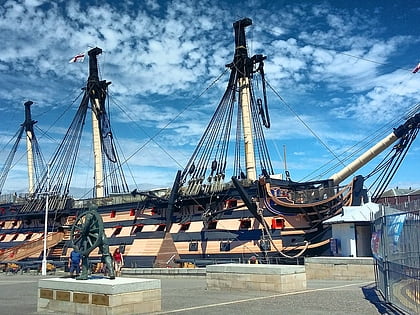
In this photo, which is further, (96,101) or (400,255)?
(96,101)

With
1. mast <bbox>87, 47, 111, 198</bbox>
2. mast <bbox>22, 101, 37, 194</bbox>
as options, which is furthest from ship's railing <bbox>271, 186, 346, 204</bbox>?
mast <bbox>22, 101, 37, 194</bbox>

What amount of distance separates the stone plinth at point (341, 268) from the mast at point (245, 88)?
12581 mm

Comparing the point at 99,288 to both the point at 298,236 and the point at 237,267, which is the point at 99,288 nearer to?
the point at 237,267

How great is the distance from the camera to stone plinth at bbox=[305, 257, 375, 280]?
18.0 metres

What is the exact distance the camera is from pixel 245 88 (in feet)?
111

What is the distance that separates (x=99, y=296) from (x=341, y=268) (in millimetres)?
11161

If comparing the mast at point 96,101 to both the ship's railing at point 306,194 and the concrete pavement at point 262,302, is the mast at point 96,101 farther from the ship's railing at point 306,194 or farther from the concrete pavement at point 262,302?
the concrete pavement at point 262,302

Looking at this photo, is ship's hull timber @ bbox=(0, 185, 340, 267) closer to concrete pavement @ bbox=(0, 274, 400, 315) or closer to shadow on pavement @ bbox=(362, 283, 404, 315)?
concrete pavement @ bbox=(0, 274, 400, 315)

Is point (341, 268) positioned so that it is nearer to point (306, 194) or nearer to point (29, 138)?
point (306, 194)

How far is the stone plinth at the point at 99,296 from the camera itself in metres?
10.2

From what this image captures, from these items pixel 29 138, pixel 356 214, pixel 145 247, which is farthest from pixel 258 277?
pixel 29 138

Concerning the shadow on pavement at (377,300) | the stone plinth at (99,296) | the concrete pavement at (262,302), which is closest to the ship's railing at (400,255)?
the shadow on pavement at (377,300)

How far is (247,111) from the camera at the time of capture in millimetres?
33031

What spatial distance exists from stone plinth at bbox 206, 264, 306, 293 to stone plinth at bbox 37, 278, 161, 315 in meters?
4.16
